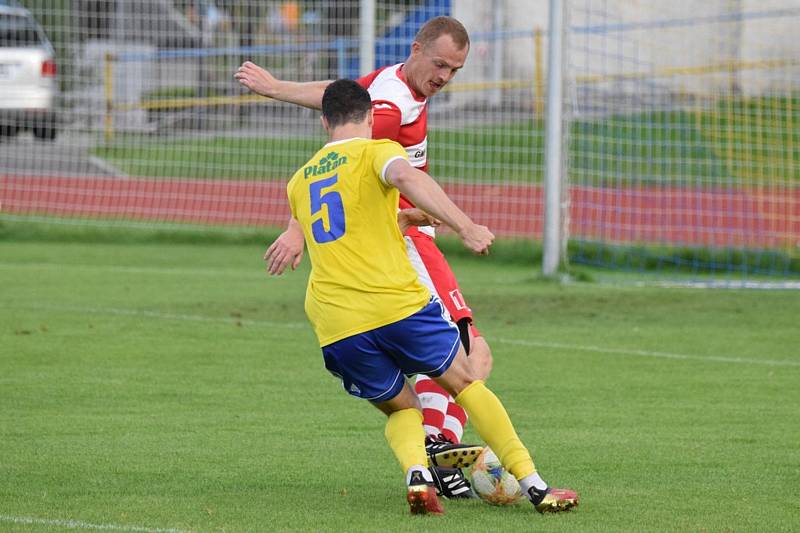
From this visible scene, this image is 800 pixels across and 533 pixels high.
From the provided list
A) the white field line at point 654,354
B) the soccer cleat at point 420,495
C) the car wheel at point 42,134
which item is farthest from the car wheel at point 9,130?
the soccer cleat at point 420,495

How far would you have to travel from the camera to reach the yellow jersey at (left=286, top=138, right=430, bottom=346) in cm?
530

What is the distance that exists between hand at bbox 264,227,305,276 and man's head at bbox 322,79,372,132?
0.47 m

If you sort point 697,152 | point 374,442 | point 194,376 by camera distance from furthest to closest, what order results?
point 697,152 → point 194,376 → point 374,442

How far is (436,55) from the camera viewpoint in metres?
6.14

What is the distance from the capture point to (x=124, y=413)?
759 centimetres

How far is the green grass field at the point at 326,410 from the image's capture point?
5539mm

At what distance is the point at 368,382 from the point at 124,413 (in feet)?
8.42

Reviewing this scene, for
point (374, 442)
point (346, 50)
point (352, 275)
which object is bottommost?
point (374, 442)

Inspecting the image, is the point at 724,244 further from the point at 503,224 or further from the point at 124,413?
the point at 124,413

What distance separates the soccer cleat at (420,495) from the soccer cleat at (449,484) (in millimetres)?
466

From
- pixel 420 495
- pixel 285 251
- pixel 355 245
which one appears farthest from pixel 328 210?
pixel 420 495

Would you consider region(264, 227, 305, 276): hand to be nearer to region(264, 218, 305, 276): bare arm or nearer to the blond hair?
region(264, 218, 305, 276): bare arm

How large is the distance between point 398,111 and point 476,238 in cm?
132

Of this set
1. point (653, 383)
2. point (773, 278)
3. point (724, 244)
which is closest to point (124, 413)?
point (653, 383)
